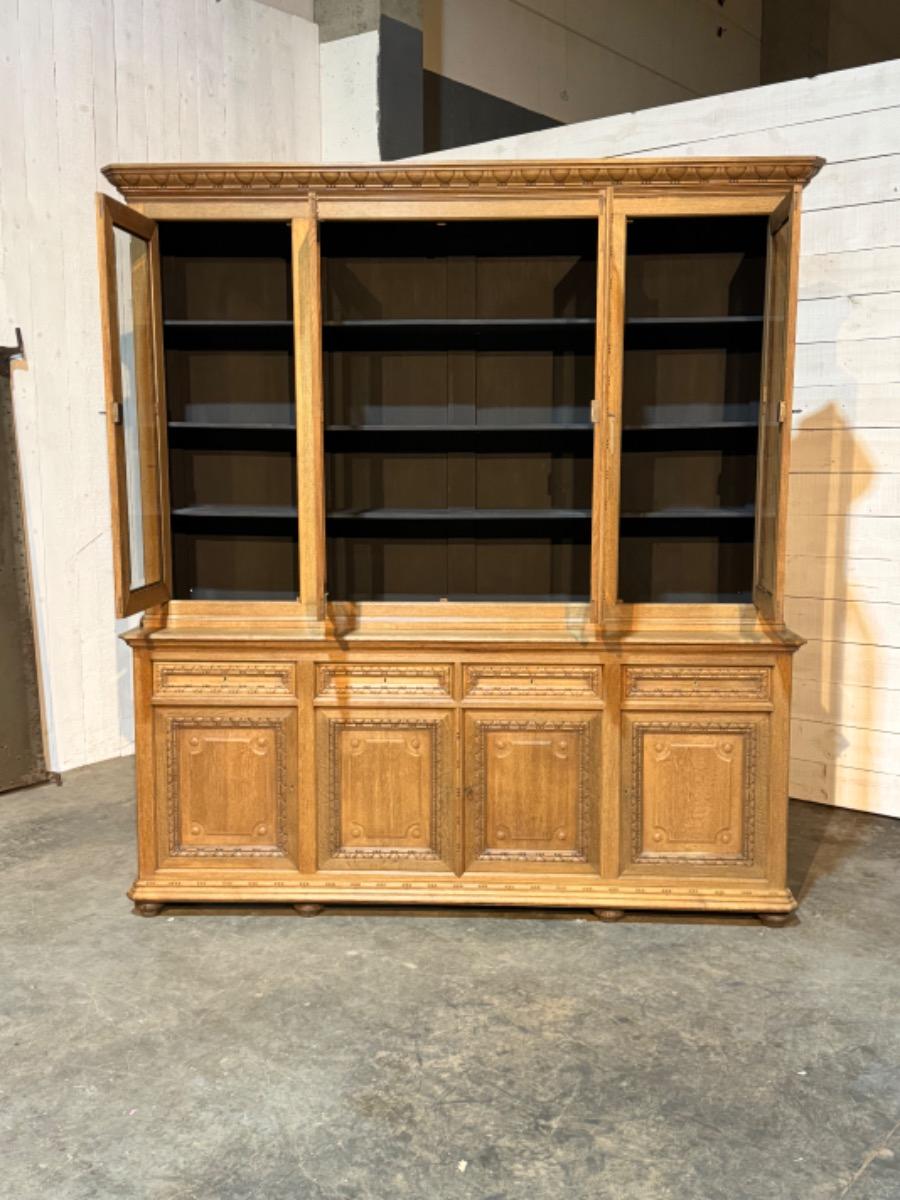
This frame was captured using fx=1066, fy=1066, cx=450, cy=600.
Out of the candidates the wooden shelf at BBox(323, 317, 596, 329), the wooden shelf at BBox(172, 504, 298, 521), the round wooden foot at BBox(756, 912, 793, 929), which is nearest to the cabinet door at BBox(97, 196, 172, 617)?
the wooden shelf at BBox(172, 504, 298, 521)

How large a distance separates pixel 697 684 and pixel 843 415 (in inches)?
61.2

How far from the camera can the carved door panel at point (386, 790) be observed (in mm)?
3369

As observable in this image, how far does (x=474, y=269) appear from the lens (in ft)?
12.2

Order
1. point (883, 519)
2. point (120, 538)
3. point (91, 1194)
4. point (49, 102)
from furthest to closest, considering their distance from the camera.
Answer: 1. point (49, 102)
2. point (883, 519)
3. point (120, 538)
4. point (91, 1194)

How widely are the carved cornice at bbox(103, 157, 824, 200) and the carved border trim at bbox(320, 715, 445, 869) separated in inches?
63.4

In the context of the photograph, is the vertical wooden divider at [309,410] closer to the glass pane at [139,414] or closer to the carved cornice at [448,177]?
the carved cornice at [448,177]

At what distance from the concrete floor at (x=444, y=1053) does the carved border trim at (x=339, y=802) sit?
186 mm

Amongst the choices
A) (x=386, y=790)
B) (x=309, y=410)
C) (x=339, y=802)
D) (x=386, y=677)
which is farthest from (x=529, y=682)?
(x=309, y=410)

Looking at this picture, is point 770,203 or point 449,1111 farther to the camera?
point 770,203

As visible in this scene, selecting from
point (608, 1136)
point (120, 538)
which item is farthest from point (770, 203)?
point (608, 1136)

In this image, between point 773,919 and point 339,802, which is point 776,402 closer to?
point 773,919

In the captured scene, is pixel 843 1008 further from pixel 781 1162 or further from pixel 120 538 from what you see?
pixel 120 538

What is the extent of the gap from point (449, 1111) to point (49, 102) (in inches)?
167

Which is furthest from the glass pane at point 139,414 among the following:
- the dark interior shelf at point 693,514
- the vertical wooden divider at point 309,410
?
the dark interior shelf at point 693,514
